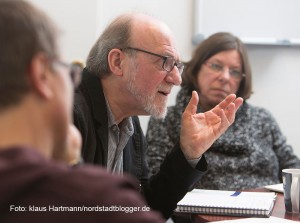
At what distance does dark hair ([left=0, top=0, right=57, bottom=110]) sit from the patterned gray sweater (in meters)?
1.55

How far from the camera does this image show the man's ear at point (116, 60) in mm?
1649

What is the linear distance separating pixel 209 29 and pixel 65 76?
2311mm

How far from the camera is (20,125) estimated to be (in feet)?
1.99

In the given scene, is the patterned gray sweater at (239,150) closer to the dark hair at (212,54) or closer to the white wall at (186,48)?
the dark hair at (212,54)

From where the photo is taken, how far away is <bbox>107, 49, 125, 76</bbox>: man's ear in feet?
5.41

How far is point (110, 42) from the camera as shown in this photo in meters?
1.67

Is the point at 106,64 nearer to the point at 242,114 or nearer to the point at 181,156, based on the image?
the point at 181,156

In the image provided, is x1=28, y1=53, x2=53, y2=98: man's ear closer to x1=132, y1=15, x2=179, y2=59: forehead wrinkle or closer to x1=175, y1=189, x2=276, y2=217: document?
x1=175, y1=189, x2=276, y2=217: document

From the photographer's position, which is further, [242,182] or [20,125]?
[242,182]

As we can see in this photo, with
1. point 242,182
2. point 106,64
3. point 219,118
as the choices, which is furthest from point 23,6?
point 242,182

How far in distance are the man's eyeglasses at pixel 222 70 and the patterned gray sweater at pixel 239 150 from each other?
0.17 metres

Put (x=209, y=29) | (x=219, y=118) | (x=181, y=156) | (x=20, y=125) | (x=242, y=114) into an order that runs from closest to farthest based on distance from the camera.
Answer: (x=20, y=125) < (x=181, y=156) < (x=219, y=118) < (x=242, y=114) < (x=209, y=29)

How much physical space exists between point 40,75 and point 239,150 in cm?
185

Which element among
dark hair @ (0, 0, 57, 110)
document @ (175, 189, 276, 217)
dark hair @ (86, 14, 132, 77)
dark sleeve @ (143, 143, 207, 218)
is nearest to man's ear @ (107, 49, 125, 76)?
dark hair @ (86, 14, 132, 77)
